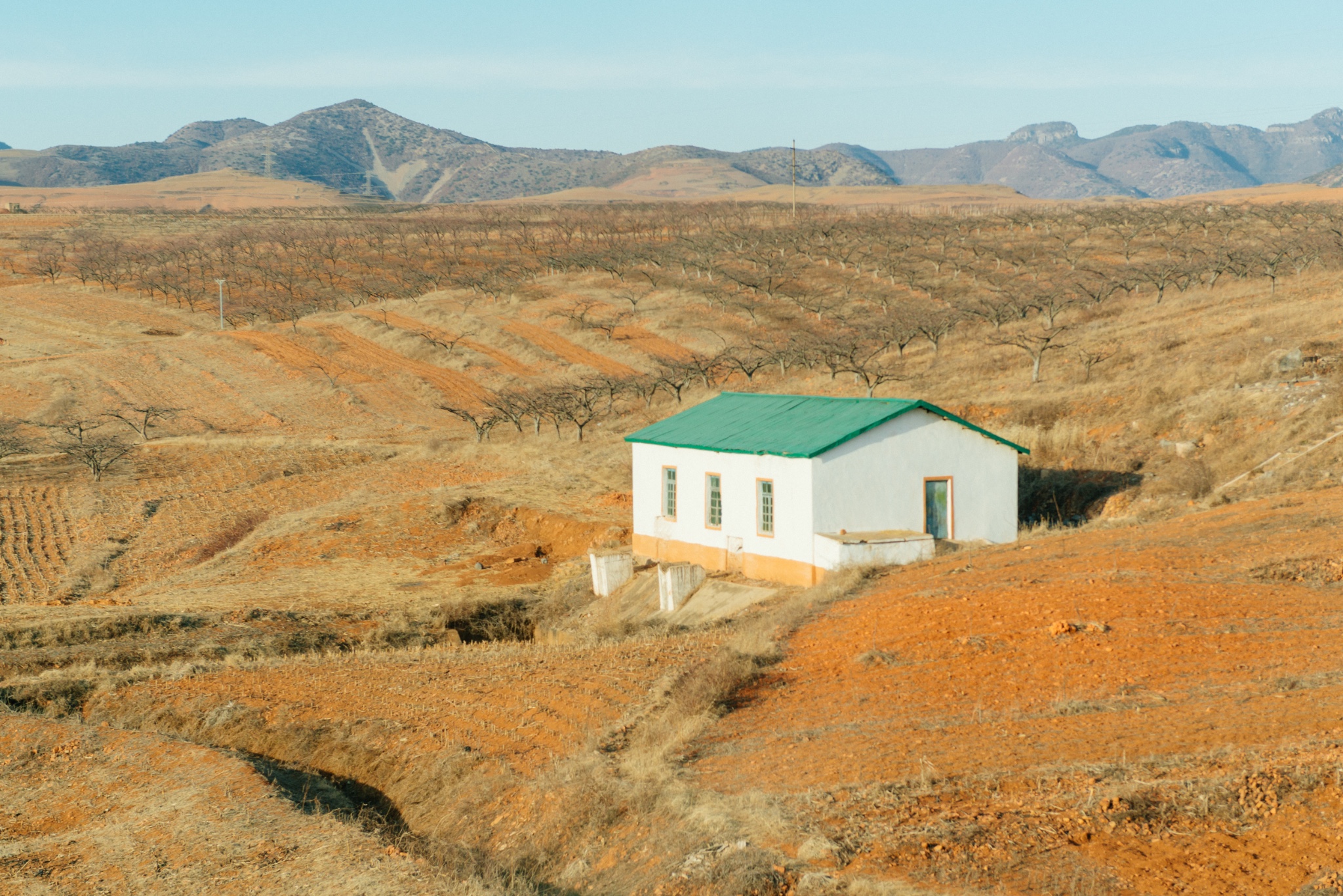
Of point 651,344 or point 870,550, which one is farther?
point 651,344

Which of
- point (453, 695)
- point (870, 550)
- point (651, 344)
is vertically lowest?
point (453, 695)

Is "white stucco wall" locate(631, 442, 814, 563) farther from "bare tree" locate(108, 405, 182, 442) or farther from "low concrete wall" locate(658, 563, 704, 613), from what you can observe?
"bare tree" locate(108, 405, 182, 442)

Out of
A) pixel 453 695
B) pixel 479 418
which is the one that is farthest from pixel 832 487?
pixel 479 418

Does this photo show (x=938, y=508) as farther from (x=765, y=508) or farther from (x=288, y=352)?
(x=288, y=352)

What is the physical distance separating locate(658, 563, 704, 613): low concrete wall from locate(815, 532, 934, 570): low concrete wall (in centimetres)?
312

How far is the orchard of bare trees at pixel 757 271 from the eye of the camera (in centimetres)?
5166

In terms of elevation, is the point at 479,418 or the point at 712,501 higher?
the point at 712,501

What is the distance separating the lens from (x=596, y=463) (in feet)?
130

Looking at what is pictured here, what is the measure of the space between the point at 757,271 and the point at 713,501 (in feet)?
166

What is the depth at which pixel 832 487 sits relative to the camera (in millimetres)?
22844

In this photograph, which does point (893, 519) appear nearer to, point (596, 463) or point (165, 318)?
point (596, 463)

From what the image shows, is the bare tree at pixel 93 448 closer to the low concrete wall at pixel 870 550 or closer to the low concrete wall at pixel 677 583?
the low concrete wall at pixel 677 583

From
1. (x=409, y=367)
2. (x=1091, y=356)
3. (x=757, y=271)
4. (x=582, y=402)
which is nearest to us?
(x=1091, y=356)

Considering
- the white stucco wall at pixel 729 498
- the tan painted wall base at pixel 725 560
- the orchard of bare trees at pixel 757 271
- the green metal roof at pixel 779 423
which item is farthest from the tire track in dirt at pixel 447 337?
the tan painted wall base at pixel 725 560
